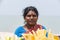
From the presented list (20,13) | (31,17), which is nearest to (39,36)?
(31,17)

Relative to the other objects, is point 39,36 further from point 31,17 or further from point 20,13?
point 20,13

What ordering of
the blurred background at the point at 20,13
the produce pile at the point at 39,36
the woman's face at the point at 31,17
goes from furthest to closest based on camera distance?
1. the blurred background at the point at 20,13
2. the woman's face at the point at 31,17
3. the produce pile at the point at 39,36

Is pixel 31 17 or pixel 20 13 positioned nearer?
pixel 31 17

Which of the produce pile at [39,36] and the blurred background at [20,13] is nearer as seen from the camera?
the produce pile at [39,36]

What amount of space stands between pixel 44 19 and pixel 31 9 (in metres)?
0.69

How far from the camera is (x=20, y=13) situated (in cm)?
183

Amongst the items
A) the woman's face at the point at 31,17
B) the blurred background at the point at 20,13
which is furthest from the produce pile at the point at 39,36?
the blurred background at the point at 20,13

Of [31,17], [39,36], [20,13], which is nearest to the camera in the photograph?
[39,36]

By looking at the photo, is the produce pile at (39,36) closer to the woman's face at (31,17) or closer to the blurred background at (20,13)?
the woman's face at (31,17)

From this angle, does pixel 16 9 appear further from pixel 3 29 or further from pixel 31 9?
pixel 31 9

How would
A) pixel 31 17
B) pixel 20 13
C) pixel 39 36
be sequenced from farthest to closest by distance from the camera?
pixel 20 13 → pixel 31 17 → pixel 39 36

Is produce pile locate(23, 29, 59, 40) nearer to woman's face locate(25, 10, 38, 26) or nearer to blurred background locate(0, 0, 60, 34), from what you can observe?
woman's face locate(25, 10, 38, 26)

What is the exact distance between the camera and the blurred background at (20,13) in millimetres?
1858

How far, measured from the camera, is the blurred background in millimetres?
1858
